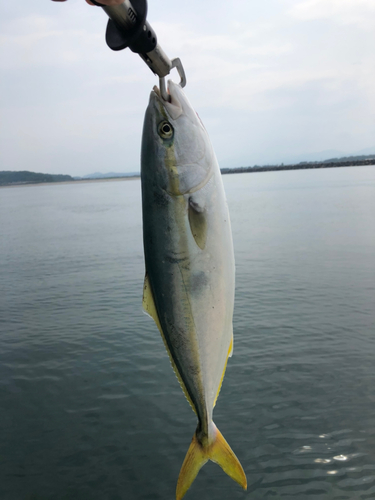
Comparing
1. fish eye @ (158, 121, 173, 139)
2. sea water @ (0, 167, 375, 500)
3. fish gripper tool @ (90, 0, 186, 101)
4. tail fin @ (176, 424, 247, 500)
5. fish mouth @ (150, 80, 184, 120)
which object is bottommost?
sea water @ (0, 167, 375, 500)

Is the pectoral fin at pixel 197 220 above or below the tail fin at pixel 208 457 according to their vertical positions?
above

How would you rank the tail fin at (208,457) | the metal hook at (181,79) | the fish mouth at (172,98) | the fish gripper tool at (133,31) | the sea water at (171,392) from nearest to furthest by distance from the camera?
the fish gripper tool at (133,31) → the metal hook at (181,79) → the fish mouth at (172,98) → the tail fin at (208,457) → the sea water at (171,392)

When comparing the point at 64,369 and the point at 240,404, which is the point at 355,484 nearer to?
the point at 240,404

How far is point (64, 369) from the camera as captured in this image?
35.8ft

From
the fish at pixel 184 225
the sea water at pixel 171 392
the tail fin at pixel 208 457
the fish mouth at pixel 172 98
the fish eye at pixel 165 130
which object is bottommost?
the sea water at pixel 171 392

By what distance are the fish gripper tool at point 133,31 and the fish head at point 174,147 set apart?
331 mm

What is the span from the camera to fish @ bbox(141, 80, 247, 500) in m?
2.68

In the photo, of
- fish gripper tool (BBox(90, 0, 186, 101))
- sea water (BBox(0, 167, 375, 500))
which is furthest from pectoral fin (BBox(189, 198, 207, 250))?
sea water (BBox(0, 167, 375, 500))

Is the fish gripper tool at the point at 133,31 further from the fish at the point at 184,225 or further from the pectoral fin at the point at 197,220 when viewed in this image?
the pectoral fin at the point at 197,220

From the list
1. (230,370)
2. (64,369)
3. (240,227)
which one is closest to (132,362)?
(64,369)

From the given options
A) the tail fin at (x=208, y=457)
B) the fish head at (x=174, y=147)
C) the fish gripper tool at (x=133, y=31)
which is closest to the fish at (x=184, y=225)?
the fish head at (x=174, y=147)

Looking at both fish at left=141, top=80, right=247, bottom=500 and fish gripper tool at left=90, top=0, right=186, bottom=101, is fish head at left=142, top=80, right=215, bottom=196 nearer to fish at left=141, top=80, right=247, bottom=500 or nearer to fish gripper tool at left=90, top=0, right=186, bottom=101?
fish at left=141, top=80, right=247, bottom=500

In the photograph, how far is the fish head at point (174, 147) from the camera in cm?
268

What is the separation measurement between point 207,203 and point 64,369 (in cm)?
963
